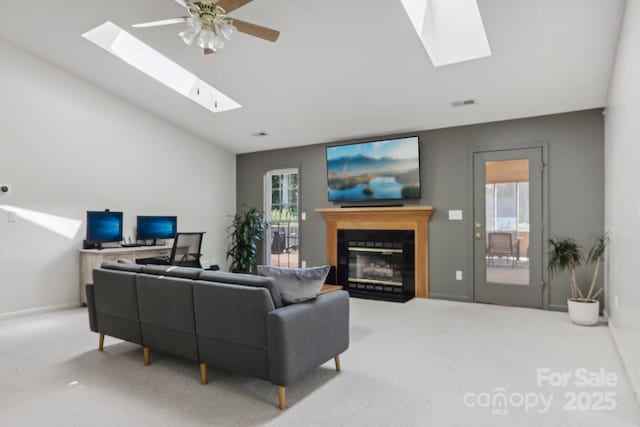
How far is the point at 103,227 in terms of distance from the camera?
5.42m

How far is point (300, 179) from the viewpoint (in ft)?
22.7

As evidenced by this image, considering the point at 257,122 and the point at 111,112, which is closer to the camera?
the point at 111,112

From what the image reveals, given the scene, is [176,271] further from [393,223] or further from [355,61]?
[393,223]

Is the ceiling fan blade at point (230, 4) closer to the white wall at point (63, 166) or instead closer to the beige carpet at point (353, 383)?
the beige carpet at point (353, 383)

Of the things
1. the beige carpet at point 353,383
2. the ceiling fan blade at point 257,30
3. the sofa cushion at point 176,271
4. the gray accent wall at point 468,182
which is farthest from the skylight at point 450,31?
the sofa cushion at point 176,271

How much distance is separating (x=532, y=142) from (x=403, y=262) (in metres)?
2.34

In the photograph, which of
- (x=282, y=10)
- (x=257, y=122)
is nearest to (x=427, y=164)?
(x=257, y=122)

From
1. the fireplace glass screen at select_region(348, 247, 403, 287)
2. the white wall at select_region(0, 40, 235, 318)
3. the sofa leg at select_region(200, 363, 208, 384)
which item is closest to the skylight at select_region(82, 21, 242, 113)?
the white wall at select_region(0, 40, 235, 318)

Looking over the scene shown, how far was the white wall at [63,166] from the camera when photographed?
4.65 metres

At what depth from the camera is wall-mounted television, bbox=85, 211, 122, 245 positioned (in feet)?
17.4

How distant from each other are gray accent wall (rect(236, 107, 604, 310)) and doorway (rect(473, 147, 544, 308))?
0.10 metres

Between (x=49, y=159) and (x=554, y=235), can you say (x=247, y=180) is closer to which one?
(x=49, y=159)

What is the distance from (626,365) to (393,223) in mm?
3352

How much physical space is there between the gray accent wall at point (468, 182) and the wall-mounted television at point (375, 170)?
0.52ft
